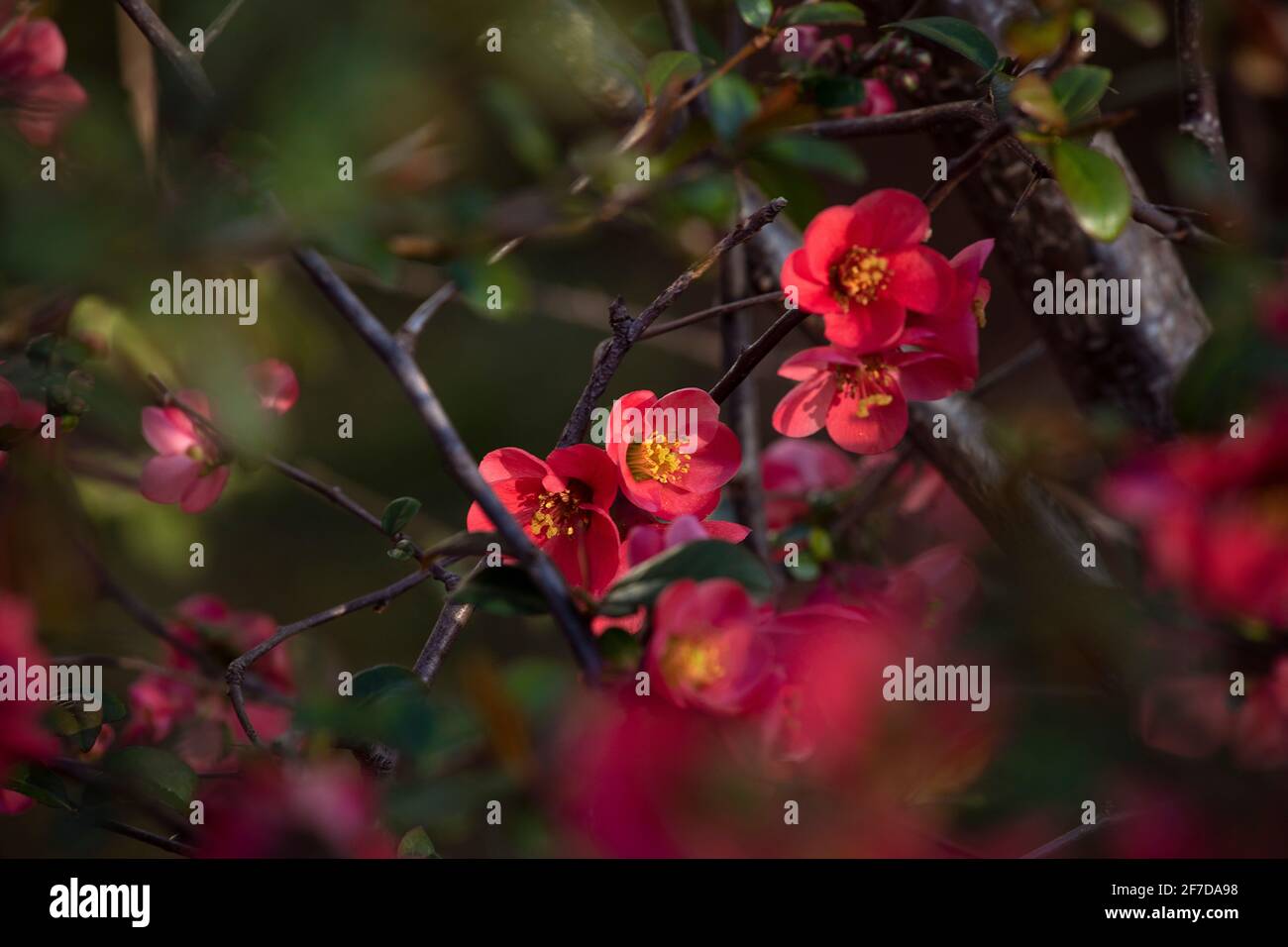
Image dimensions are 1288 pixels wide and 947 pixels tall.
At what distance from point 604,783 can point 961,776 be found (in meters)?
0.14

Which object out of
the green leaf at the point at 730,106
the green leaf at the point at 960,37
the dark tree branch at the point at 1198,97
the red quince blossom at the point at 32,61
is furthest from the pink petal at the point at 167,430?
the dark tree branch at the point at 1198,97

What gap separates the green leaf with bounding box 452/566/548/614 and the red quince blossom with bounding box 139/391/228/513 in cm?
37

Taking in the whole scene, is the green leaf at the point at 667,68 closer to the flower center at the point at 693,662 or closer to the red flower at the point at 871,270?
the red flower at the point at 871,270

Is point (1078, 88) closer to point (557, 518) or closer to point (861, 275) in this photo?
point (861, 275)

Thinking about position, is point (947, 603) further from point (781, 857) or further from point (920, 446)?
point (781, 857)

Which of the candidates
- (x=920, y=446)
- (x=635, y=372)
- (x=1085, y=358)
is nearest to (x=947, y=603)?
(x=920, y=446)

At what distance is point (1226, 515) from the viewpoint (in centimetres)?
47

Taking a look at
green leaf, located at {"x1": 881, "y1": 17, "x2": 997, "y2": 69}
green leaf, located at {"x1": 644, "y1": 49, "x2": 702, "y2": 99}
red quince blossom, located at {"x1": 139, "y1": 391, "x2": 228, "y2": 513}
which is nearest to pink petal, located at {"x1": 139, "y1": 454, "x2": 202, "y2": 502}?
red quince blossom, located at {"x1": 139, "y1": 391, "x2": 228, "y2": 513}

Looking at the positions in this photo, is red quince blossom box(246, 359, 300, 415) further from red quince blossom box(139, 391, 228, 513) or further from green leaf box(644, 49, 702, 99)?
green leaf box(644, 49, 702, 99)

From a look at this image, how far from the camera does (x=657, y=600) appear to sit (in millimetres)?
440

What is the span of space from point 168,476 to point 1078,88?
632 mm

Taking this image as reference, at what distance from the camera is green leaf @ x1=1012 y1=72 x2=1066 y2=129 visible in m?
0.52

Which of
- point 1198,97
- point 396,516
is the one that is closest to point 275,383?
point 396,516
